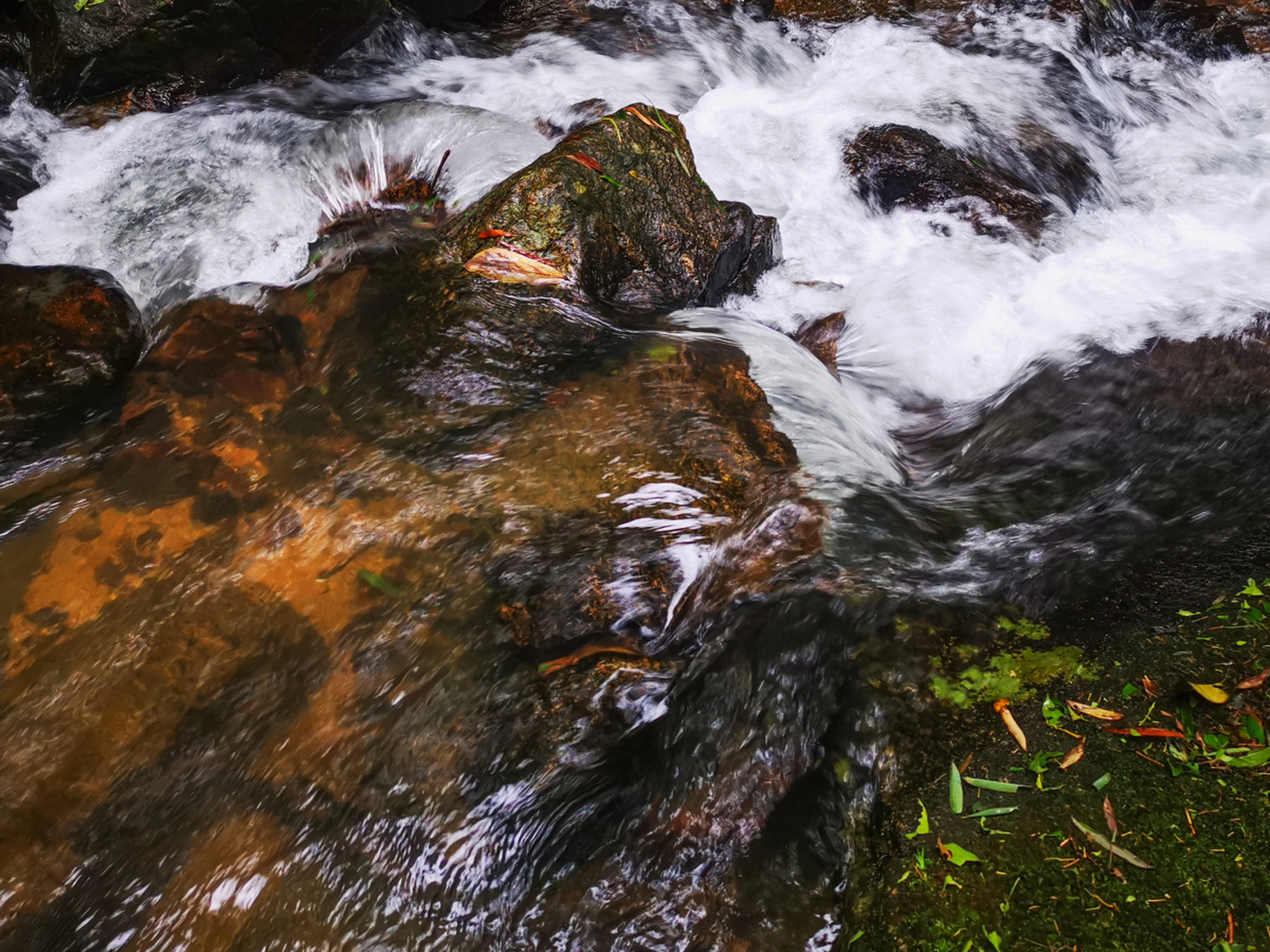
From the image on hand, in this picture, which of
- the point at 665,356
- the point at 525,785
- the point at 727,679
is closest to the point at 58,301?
the point at 665,356

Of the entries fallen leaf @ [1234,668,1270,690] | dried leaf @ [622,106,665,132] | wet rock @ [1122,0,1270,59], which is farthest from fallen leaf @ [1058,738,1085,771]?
wet rock @ [1122,0,1270,59]

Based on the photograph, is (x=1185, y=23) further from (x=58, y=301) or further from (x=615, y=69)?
(x=58, y=301)

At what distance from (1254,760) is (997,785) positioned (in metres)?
0.69

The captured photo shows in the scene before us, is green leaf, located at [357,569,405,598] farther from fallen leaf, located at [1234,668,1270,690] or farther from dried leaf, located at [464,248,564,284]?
fallen leaf, located at [1234,668,1270,690]

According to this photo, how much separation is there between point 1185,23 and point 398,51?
8.51m

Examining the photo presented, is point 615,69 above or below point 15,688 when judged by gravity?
above

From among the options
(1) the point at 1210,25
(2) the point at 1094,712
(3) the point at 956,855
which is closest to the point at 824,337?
(2) the point at 1094,712

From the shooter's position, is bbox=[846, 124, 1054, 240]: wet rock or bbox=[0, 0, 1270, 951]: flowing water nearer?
bbox=[0, 0, 1270, 951]: flowing water

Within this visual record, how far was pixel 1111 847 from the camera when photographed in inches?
84.3

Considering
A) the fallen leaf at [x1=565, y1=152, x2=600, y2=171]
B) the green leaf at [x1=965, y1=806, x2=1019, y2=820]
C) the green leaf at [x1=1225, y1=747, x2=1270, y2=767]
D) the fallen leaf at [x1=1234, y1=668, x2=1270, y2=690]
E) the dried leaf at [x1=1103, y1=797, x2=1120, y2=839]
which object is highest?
the fallen leaf at [x1=565, y1=152, x2=600, y2=171]

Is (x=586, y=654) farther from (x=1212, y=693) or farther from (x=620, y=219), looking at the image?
(x=620, y=219)

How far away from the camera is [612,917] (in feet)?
8.00

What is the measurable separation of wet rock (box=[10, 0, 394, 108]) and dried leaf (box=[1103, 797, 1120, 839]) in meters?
7.66

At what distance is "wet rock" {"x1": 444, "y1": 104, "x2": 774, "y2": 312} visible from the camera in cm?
454
